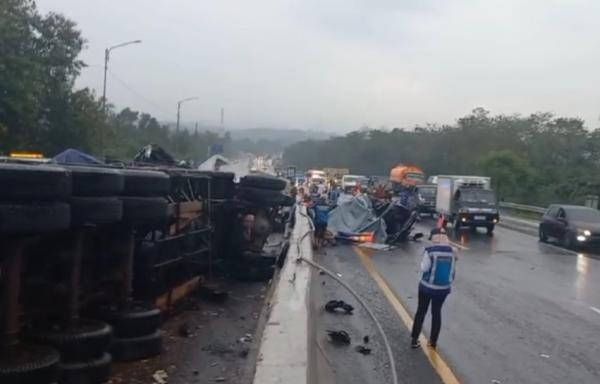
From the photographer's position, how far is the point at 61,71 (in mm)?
55938

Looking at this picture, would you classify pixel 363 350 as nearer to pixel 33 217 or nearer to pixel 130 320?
pixel 130 320

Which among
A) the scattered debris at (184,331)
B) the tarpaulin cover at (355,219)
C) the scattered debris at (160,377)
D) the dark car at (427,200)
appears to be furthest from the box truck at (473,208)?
the scattered debris at (160,377)

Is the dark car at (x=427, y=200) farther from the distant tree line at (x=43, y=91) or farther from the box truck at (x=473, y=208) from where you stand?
the distant tree line at (x=43, y=91)

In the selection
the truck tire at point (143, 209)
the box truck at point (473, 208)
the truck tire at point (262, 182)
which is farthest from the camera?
the box truck at point (473, 208)

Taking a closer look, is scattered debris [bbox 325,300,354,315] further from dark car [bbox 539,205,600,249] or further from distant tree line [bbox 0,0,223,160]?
distant tree line [bbox 0,0,223,160]

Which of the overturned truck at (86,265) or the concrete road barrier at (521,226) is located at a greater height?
the overturned truck at (86,265)

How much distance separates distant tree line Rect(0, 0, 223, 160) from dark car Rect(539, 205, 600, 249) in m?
28.6

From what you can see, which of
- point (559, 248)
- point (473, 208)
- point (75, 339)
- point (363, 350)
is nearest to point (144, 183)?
point (75, 339)

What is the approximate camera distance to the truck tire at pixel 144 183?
7.39 m

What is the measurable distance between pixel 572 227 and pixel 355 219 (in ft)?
27.2

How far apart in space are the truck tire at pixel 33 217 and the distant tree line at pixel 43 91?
40026mm

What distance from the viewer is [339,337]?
9.65 meters

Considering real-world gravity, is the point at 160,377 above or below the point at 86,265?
below

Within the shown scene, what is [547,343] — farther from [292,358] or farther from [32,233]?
[32,233]
